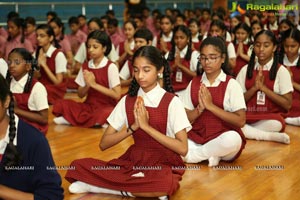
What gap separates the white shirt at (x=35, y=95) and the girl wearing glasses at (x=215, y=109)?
887 millimetres

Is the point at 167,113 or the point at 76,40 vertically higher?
the point at 76,40

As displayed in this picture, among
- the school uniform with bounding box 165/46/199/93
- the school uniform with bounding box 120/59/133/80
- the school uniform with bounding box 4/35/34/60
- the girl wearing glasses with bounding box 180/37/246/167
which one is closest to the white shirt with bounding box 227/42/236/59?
the school uniform with bounding box 165/46/199/93

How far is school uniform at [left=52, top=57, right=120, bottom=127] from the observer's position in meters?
4.06

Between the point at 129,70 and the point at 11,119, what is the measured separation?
3448mm

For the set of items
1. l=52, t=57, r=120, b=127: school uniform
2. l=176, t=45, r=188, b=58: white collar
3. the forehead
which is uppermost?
the forehead

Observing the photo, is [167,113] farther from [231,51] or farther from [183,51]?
[231,51]

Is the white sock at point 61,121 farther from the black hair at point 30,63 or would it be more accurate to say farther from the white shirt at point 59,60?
the black hair at point 30,63

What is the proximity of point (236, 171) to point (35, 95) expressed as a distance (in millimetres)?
1307

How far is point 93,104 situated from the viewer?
427cm

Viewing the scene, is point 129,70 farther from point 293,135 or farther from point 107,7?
point 107,7

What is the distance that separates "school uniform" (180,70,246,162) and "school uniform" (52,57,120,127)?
1079 millimetres

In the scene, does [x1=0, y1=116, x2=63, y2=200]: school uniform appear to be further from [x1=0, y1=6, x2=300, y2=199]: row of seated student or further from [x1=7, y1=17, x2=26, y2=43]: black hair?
[x1=7, y1=17, x2=26, y2=43]: black hair

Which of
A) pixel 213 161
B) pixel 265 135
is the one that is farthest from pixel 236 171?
pixel 265 135

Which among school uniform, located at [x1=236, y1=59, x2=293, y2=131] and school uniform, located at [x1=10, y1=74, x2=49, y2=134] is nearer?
school uniform, located at [x1=10, y1=74, x2=49, y2=134]
